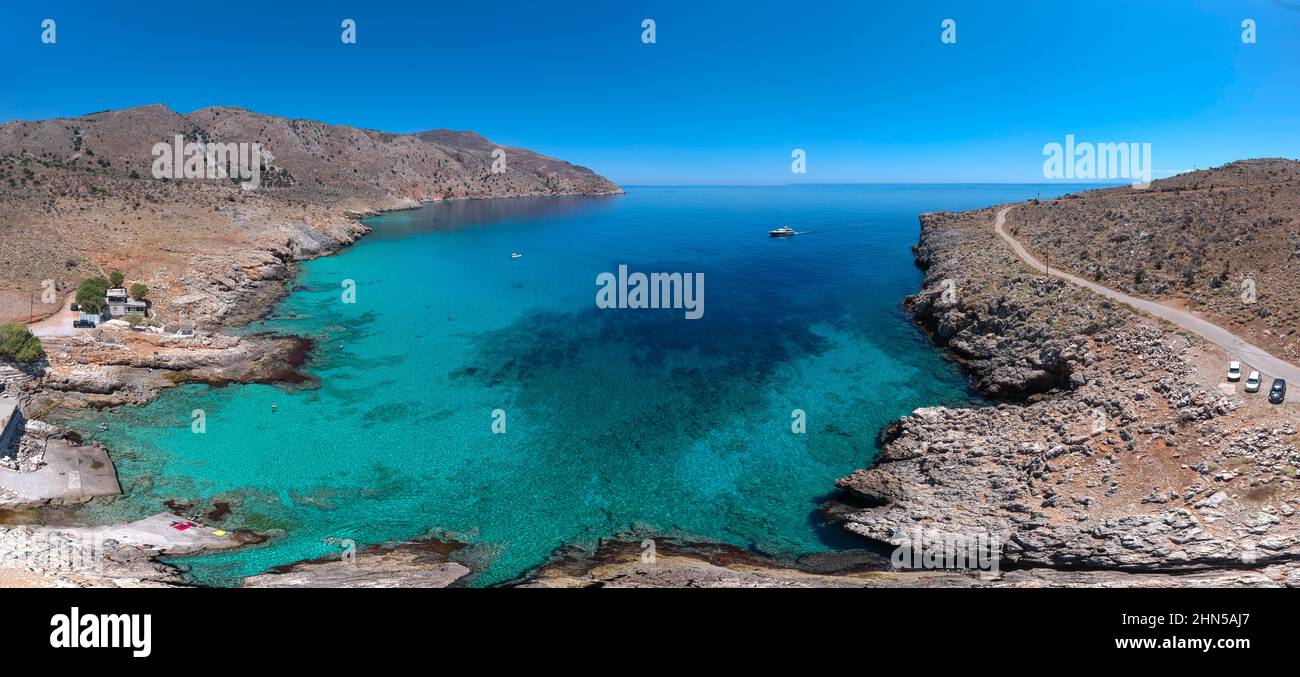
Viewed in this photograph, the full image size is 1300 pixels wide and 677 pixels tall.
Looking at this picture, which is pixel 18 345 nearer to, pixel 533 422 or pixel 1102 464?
pixel 533 422

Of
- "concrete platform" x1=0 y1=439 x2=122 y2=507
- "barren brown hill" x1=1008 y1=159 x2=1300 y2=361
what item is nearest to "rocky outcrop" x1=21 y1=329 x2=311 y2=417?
"concrete platform" x1=0 y1=439 x2=122 y2=507

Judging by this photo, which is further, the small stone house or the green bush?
the small stone house

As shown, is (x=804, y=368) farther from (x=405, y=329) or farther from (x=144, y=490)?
(x=144, y=490)

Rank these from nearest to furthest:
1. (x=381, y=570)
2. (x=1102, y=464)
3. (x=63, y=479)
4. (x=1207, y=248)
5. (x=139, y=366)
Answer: (x=381, y=570) → (x=1102, y=464) → (x=63, y=479) → (x=139, y=366) → (x=1207, y=248)

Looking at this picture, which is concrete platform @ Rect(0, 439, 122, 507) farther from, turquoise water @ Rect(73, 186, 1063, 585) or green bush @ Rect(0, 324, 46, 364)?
green bush @ Rect(0, 324, 46, 364)

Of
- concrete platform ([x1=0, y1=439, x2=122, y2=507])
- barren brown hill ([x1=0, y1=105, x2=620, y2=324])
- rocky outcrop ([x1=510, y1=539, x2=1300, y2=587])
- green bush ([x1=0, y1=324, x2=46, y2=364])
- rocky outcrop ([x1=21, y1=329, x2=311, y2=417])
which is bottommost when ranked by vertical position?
rocky outcrop ([x1=510, y1=539, x2=1300, y2=587])

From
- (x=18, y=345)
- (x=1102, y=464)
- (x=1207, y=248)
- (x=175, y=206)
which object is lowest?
(x=1102, y=464)

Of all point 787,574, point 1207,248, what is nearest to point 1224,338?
point 1207,248
